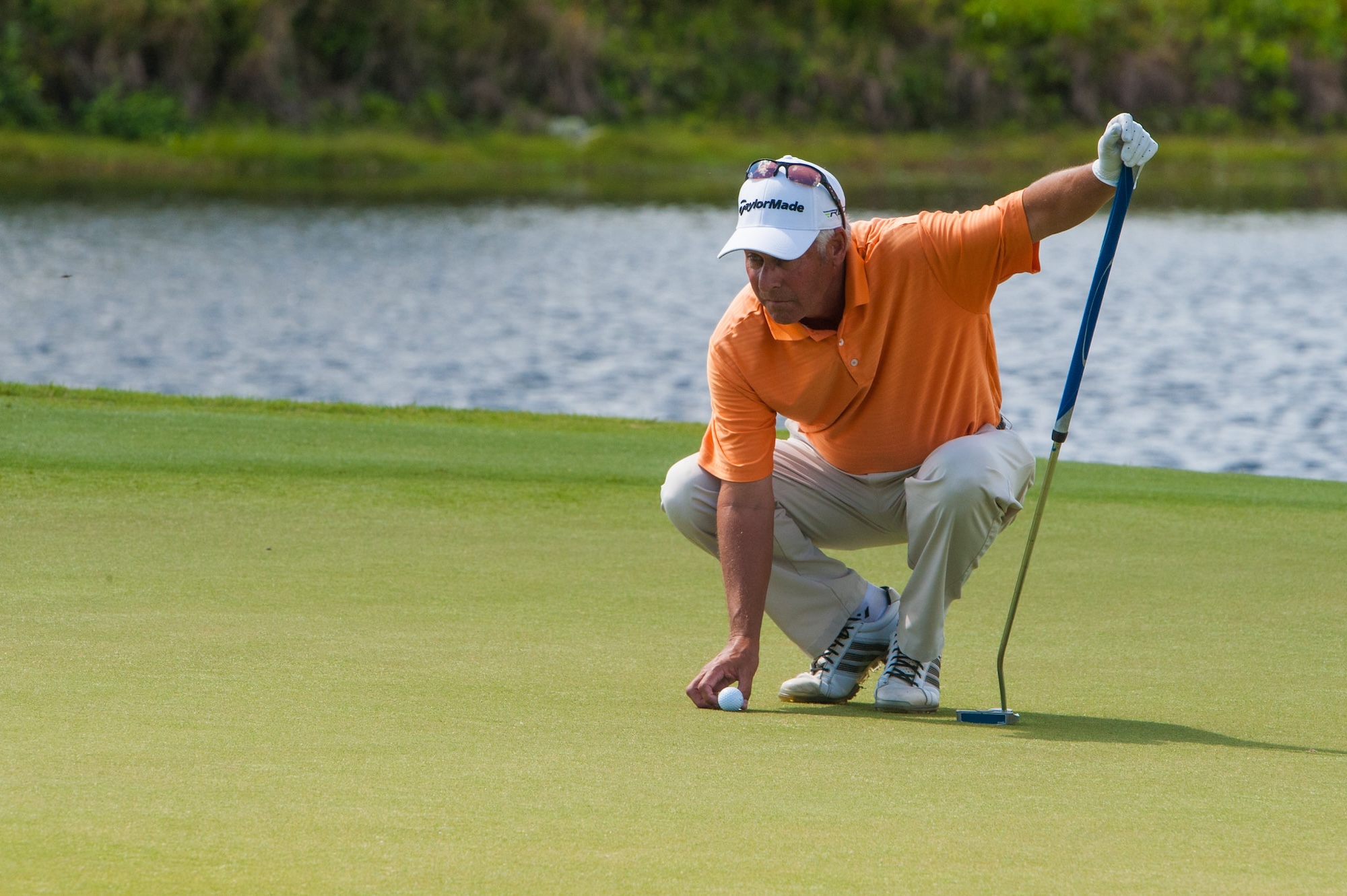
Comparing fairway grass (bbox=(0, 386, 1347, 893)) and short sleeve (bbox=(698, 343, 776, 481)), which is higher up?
short sleeve (bbox=(698, 343, 776, 481))

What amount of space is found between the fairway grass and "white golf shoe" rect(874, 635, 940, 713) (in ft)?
0.20

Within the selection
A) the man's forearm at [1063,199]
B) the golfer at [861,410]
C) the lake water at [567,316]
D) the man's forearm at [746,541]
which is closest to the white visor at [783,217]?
the golfer at [861,410]

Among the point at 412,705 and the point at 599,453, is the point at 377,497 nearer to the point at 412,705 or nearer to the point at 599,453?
the point at 599,453

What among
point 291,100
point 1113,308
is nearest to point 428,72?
point 291,100

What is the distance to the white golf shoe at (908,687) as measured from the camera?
3.43 meters

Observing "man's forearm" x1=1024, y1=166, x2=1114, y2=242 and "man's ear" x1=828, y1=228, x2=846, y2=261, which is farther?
"man's ear" x1=828, y1=228, x2=846, y2=261

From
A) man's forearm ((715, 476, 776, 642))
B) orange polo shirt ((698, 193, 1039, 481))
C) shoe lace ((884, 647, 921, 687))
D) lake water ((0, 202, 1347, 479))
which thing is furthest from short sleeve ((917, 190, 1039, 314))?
lake water ((0, 202, 1347, 479))

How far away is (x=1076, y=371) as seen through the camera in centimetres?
341

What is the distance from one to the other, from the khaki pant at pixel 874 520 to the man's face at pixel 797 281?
0.41 m

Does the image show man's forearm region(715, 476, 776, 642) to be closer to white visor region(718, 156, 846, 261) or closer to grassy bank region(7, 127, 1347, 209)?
white visor region(718, 156, 846, 261)

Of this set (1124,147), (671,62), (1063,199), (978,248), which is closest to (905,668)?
(978,248)

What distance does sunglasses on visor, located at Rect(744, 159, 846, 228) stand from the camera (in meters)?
3.33

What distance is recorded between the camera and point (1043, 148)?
1641 inches

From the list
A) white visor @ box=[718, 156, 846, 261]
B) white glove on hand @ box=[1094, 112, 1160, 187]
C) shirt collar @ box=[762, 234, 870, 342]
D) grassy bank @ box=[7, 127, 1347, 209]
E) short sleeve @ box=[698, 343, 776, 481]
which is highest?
white glove on hand @ box=[1094, 112, 1160, 187]
